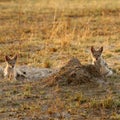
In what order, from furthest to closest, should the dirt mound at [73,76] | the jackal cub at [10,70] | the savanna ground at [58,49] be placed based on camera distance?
1. the jackal cub at [10,70]
2. the dirt mound at [73,76]
3. the savanna ground at [58,49]

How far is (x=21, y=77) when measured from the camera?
1094cm

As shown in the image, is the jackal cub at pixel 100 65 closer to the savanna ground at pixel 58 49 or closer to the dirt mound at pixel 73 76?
the savanna ground at pixel 58 49

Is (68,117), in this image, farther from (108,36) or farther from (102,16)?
(102,16)

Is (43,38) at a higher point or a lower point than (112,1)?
lower

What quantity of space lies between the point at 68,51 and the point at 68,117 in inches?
267

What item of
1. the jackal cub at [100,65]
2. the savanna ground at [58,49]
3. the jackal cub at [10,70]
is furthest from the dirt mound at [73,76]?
the jackal cub at [10,70]

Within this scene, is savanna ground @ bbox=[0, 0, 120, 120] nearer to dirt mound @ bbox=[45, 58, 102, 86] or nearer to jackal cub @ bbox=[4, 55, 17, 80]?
dirt mound @ bbox=[45, 58, 102, 86]

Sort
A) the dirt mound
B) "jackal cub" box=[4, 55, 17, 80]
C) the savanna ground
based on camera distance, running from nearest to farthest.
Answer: the savanna ground
the dirt mound
"jackal cub" box=[4, 55, 17, 80]

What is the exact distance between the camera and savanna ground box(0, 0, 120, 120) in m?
8.20

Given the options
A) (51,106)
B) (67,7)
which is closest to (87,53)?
(51,106)

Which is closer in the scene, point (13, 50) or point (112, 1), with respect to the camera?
point (13, 50)

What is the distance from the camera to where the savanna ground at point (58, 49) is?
8195mm

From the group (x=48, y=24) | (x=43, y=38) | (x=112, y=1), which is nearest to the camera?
(x=43, y=38)

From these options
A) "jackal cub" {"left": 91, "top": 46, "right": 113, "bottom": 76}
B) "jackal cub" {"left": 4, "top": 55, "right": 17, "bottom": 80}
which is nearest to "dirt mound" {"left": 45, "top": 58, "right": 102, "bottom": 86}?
"jackal cub" {"left": 91, "top": 46, "right": 113, "bottom": 76}
